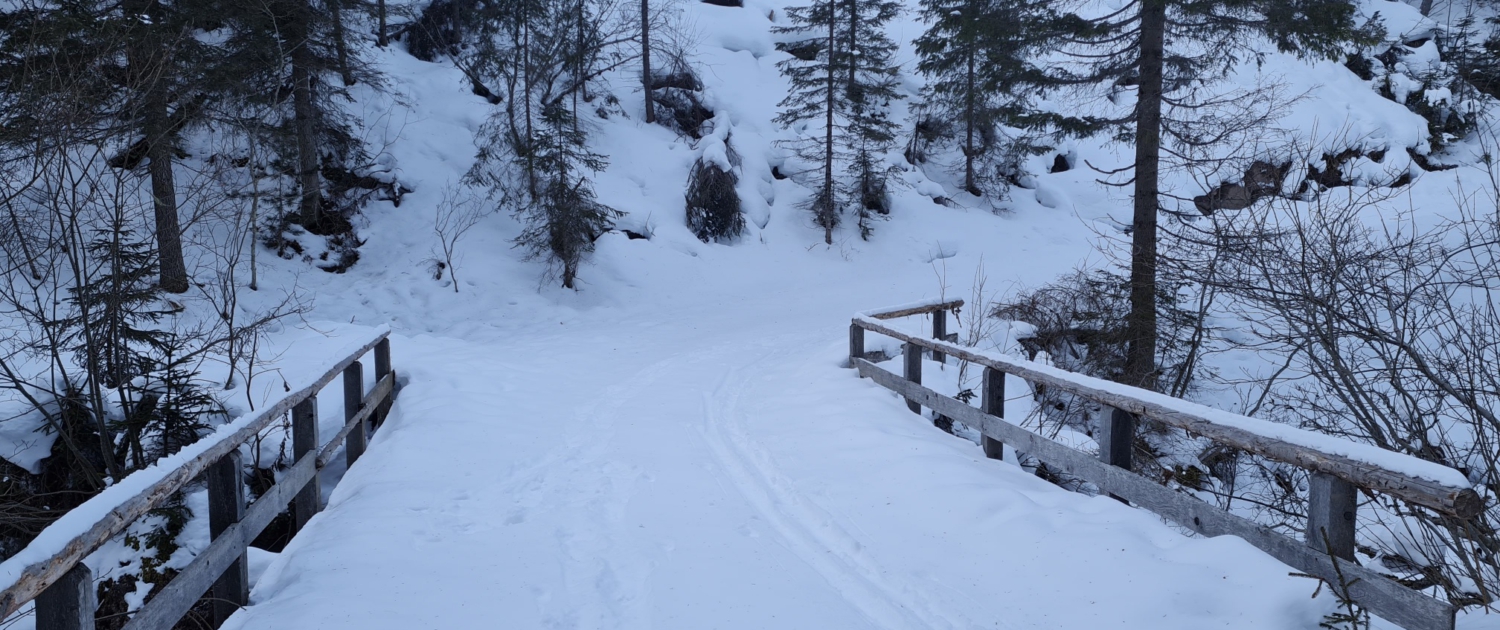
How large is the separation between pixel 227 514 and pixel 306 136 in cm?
1566

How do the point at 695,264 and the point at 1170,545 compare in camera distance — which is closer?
the point at 1170,545

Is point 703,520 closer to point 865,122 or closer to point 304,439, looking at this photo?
point 304,439

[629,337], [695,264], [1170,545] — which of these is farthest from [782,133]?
[1170,545]

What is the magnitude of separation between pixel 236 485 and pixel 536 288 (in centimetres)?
1333

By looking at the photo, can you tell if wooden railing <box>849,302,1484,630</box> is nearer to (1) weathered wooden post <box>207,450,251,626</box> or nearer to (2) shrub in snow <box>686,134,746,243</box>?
(1) weathered wooden post <box>207,450,251,626</box>

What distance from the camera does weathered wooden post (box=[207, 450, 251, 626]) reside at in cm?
398

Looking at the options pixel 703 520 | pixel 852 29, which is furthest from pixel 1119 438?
pixel 852 29

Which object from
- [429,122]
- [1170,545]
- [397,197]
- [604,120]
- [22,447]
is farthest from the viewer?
[604,120]

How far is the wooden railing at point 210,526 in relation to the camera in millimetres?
2451

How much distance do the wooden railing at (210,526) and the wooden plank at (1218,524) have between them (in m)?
4.36

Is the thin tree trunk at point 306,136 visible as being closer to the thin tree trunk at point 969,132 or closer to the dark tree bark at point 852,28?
the dark tree bark at point 852,28

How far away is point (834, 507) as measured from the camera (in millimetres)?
5191

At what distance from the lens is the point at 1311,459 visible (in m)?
3.16

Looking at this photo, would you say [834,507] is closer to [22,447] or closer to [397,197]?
[22,447]
